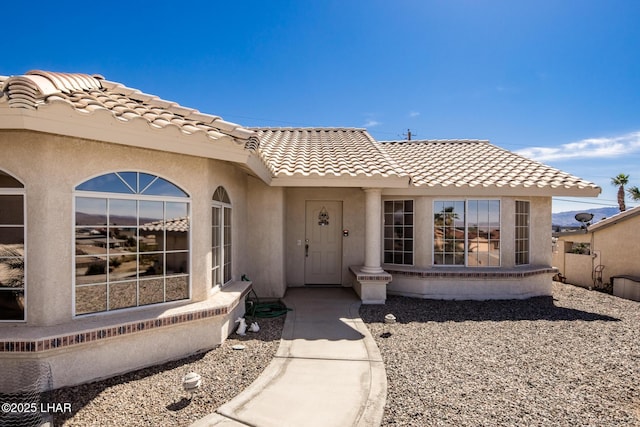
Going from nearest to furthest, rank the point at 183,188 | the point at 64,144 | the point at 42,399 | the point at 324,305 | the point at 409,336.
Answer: the point at 42,399, the point at 64,144, the point at 183,188, the point at 409,336, the point at 324,305

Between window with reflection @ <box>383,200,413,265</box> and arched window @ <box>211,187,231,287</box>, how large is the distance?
5.30 m

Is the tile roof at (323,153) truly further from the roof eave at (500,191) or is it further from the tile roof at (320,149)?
the roof eave at (500,191)

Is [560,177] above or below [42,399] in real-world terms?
above

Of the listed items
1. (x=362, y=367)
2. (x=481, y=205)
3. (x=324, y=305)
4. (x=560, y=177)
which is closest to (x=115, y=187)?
(x=362, y=367)

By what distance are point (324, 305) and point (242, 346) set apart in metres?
3.31

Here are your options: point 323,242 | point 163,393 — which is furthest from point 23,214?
point 323,242

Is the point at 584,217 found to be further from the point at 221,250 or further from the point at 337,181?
the point at 221,250

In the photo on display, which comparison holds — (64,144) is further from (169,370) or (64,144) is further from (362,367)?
(362,367)

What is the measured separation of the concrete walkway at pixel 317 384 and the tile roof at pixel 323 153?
382 cm

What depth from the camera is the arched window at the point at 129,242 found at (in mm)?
5109

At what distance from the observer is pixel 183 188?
6.08 metres

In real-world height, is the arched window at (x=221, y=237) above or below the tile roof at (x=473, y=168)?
below

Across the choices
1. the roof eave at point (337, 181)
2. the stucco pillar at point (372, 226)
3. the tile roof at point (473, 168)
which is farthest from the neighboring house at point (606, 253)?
the roof eave at point (337, 181)

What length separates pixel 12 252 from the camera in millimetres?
4766
